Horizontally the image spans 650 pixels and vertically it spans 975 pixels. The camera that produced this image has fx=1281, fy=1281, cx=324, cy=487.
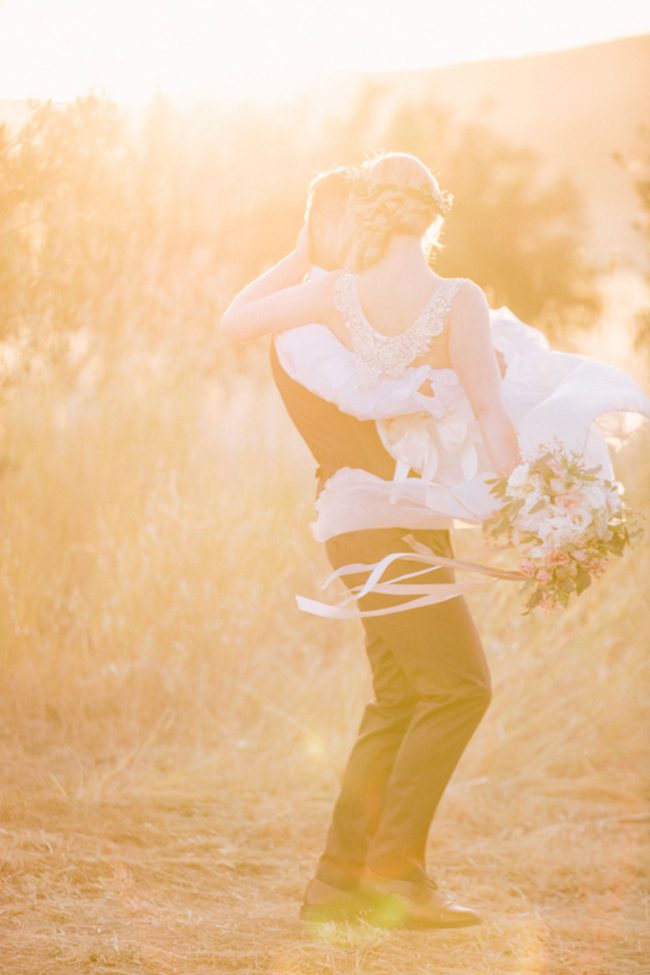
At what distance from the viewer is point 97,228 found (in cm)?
620

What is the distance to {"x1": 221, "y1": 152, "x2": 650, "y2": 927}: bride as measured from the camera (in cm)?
340

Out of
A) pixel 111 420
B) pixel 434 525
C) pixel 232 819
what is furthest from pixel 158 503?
pixel 434 525

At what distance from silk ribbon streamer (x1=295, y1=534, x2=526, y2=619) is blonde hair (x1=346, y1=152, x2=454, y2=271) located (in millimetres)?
792

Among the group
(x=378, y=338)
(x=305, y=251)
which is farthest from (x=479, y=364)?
(x=305, y=251)

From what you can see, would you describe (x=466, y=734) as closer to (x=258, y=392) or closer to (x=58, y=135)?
(x=58, y=135)

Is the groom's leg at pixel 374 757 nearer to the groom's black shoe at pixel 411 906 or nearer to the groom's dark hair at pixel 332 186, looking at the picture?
the groom's black shoe at pixel 411 906

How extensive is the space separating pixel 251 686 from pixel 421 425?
3.02 m

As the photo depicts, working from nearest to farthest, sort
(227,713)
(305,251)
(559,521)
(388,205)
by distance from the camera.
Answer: (559,521) → (388,205) → (305,251) → (227,713)

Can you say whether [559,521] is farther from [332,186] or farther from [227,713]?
[227,713]

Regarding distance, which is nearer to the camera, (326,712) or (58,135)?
(58,135)

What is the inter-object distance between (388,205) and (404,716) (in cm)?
146

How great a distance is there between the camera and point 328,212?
3.63m

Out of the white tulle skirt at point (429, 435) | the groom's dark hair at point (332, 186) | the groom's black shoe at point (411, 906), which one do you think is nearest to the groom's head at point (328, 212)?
the groom's dark hair at point (332, 186)

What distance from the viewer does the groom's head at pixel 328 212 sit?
3.58 metres
